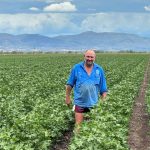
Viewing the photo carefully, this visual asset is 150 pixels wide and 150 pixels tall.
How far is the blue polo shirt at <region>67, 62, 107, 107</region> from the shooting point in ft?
31.7

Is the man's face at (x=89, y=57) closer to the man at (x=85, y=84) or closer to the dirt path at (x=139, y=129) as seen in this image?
the man at (x=85, y=84)

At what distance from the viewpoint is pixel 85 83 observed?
382 inches

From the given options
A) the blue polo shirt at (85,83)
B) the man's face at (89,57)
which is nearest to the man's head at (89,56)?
the man's face at (89,57)

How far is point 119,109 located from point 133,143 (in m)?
2.16

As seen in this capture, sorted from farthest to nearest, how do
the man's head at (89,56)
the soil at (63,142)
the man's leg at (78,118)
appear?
the soil at (63,142) < the man's leg at (78,118) < the man's head at (89,56)

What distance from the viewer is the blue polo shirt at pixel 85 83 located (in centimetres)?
967

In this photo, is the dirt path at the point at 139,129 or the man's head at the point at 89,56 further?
the dirt path at the point at 139,129

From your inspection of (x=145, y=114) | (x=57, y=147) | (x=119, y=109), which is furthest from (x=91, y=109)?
(x=145, y=114)

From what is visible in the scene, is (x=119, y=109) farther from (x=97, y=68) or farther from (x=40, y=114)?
(x=97, y=68)

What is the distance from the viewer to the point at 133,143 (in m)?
11.8

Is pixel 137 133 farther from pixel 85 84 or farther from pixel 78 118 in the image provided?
pixel 85 84

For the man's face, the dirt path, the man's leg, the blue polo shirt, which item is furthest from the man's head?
the dirt path

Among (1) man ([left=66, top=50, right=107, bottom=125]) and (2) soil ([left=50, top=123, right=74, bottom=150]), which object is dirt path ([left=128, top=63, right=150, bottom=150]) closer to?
(2) soil ([left=50, top=123, right=74, bottom=150])

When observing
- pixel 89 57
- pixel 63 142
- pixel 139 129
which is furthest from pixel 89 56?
pixel 139 129
